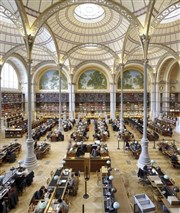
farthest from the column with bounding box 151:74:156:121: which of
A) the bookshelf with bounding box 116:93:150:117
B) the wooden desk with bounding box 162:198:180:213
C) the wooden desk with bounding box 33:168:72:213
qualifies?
the wooden desk with bounding box 162:198:180:213

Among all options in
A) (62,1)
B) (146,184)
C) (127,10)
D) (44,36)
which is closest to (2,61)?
(44,36)

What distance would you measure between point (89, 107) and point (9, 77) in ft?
51.0

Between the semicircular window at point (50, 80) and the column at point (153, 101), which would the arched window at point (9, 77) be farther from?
the column at point (153, 101)

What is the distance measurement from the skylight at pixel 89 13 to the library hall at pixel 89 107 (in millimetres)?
131

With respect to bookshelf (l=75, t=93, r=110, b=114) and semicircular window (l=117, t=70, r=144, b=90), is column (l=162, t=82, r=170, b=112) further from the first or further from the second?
bookshelf (l=75, t=93, r=110, b=114)

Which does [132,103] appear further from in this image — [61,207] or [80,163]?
[61,207]

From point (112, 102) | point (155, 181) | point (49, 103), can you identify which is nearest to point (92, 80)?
point (112, 102)

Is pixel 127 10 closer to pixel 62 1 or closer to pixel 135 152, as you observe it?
pixel 62 1

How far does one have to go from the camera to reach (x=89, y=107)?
36.3 m

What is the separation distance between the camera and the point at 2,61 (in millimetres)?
23750

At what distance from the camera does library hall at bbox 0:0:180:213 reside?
28.2 ft

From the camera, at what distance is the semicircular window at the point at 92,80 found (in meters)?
36.0

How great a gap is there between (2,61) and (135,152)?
20.2m

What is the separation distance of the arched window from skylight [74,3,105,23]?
15614 millimetres
